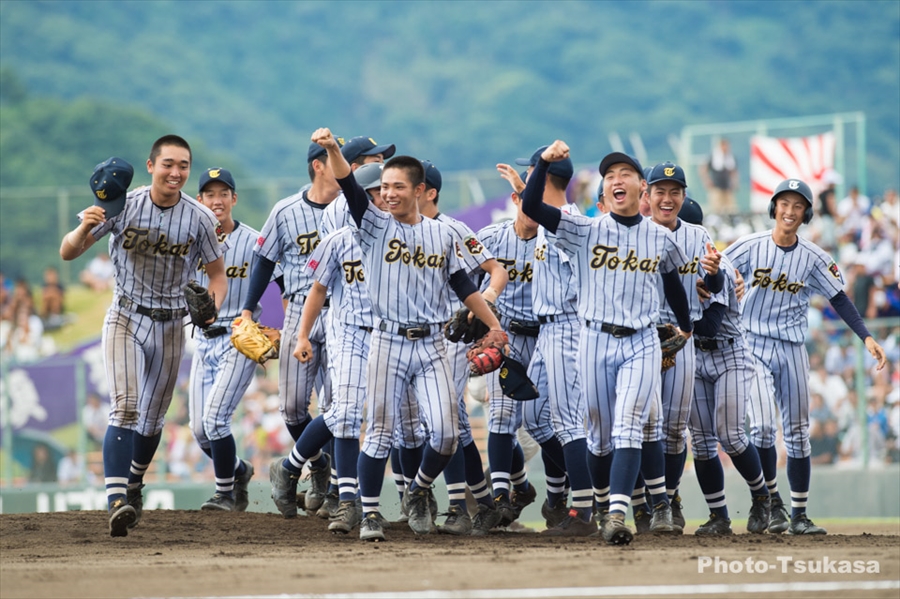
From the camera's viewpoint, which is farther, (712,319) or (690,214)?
(690,214)

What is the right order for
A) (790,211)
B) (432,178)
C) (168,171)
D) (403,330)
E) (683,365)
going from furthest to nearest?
(790,211), (432,178), (683,365), (168,171), (403,330)

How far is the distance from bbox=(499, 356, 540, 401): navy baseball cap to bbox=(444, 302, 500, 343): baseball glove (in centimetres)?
25

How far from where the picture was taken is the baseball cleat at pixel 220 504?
9.86 meters

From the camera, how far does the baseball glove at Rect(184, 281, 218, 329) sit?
7.71 m

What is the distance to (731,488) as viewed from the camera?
→ 14.9 m

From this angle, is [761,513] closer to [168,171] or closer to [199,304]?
[199,304]

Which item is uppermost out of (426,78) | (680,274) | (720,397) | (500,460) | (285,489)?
(426,78)

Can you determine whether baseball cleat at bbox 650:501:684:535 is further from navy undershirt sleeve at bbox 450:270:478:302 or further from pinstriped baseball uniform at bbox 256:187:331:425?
pinstriped baseball uniform at bbox 256:187:331:425

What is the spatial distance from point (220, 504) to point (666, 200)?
4.15m

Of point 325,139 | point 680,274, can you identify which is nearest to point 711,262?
point 680,274

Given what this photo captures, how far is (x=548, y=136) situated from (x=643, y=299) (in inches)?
2099

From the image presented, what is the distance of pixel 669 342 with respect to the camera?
8.17 meters

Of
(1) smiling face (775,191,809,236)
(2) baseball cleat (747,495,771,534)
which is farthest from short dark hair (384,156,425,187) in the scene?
(2) baseball cleat (747,495,771,534)

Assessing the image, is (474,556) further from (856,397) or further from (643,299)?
(856,397)
